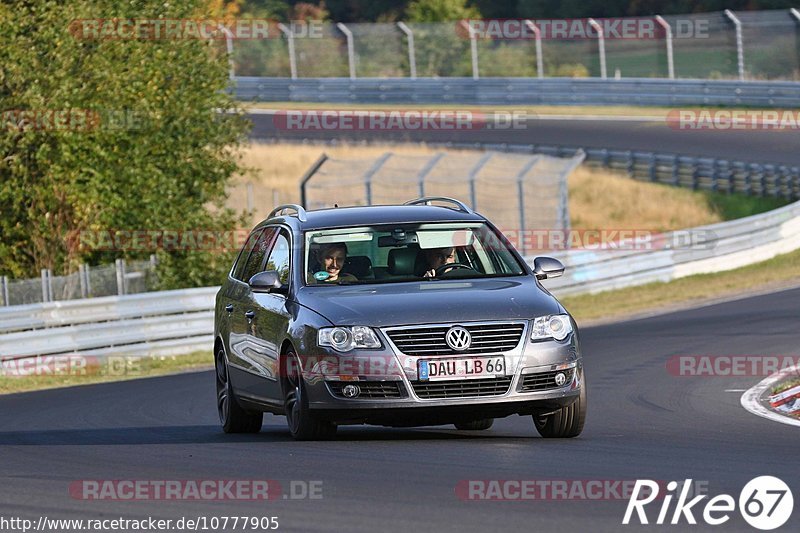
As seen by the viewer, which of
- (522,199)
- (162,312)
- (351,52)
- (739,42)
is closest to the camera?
(162,312)

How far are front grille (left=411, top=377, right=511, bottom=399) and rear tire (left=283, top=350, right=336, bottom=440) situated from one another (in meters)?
0.79

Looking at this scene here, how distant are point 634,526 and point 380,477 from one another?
2014 mm

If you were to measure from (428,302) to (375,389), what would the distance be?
26.5 inches

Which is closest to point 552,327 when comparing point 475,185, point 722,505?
point 722,505

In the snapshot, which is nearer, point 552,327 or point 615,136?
point 552,327

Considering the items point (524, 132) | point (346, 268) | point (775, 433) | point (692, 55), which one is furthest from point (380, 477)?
point (692, 55)

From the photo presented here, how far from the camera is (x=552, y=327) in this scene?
10.4 meters

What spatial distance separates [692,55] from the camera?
165 ft

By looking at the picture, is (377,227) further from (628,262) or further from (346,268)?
(628,262)

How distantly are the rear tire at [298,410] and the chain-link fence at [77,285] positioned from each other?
1160cm

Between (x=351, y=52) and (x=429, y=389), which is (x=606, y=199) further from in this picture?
(x=429, y=389)

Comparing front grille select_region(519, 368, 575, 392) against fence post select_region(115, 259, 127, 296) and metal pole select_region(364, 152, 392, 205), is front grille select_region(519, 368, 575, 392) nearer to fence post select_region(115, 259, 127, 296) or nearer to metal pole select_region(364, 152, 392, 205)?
fence post select_region(115, 259, 127, 296)

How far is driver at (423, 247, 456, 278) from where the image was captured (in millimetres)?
11234

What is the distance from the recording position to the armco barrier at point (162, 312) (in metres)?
21.0
